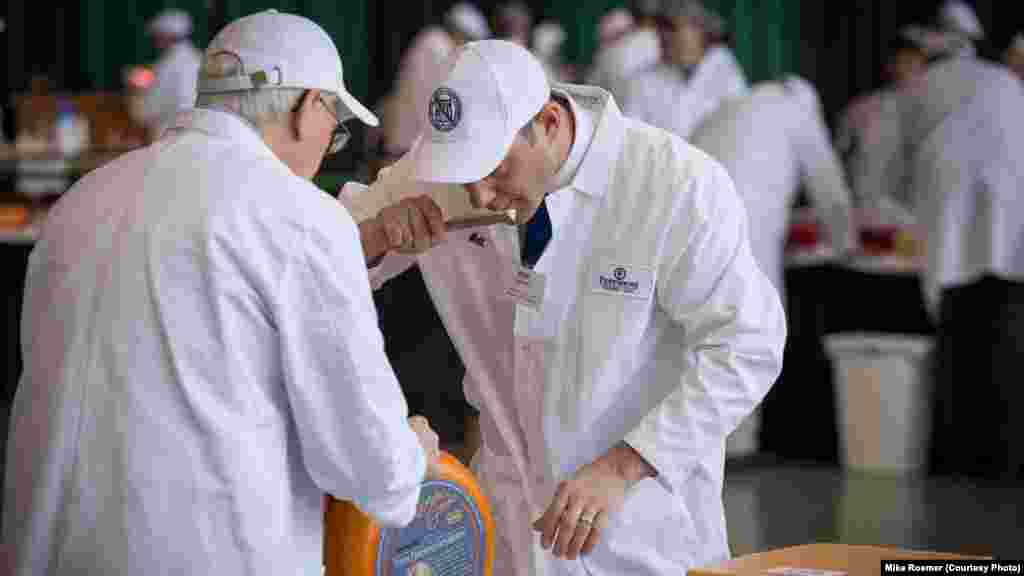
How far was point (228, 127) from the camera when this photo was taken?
261 cm

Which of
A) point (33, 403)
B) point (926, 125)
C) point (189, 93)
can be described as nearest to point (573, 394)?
point (33, 403)

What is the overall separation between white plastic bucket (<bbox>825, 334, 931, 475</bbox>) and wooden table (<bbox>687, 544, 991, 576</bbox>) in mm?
5451

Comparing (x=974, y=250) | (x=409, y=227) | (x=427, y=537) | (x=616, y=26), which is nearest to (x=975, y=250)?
(x=974, y=250)

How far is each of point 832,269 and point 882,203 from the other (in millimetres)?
587

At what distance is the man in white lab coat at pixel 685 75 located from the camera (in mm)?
8031

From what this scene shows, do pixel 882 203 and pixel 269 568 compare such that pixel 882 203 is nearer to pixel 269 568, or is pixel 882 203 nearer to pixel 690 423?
pixel 690 423

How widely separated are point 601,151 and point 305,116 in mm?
558

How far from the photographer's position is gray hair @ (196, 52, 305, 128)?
8.68 feet

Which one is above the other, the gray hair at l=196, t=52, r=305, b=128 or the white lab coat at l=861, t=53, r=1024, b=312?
the gray hair at l=196, t=52, r=305, b=128

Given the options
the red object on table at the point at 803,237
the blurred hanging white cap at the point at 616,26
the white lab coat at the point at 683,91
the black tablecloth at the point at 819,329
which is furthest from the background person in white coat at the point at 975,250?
→ the blurred hanging white cap at the point at 616,26

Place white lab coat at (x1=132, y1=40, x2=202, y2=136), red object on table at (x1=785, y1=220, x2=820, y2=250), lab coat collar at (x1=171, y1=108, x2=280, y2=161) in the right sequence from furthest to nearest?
white lab coat at (x1=132, y1=40, x2=202, y2=136), red object on table at (x1=785, y1=220, x2=820, y2=250), lab coat collar at (x1=171, y1=108, x2=280, y2=161)

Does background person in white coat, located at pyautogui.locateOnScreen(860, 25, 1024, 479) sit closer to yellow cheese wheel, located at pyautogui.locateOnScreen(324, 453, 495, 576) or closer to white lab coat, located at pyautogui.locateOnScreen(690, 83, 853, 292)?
white lab coat, located at pyautogui.locateOnScreen(690, 83, 853, 292)

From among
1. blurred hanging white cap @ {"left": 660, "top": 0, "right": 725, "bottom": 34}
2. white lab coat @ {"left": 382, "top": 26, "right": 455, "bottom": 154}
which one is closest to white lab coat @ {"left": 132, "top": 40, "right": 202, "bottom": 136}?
white lab coat @ {"left": 382, "top": 26, "right": 455, "bottom": 154}

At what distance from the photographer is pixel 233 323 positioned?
8.09ft
